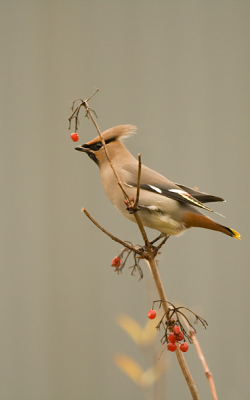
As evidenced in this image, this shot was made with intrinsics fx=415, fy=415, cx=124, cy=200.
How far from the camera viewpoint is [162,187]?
1.17 meters

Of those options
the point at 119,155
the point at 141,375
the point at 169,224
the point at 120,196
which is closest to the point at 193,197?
the point at 169,224

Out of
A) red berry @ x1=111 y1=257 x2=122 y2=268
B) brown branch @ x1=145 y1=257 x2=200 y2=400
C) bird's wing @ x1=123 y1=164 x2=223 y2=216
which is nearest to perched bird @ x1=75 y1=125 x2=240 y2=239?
bird's wing @ x1=123 y1=164 x2=223 y2=216

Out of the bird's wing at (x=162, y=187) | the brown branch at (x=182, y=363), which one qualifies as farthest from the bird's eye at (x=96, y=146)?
the brown branch at (x=182, y=363)

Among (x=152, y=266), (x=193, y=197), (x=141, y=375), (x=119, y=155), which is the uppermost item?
(x=119, y=155)

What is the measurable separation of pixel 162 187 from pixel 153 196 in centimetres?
4

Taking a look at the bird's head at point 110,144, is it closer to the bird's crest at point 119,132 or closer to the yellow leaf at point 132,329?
the bird's crest at point 119,132

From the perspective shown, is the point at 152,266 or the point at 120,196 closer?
the point at 152,266

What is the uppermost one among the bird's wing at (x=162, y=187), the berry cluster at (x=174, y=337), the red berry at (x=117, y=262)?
the bird's wing at (x=162, y=187)

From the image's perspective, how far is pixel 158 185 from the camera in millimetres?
1188

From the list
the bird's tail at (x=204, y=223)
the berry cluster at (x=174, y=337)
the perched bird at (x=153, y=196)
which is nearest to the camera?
the berry cluster at (x=174, y=337)

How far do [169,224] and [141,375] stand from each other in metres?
0.39

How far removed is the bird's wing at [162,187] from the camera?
1.11m

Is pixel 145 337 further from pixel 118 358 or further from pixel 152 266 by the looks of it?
pixel 152 266

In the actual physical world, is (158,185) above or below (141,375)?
above
